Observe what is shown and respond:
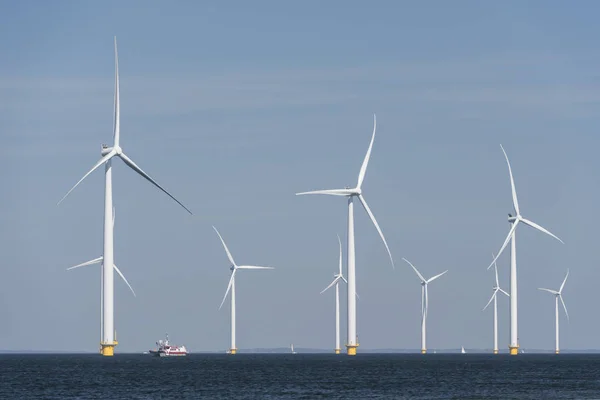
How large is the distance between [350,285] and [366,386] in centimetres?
5823

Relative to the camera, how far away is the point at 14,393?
108125mm

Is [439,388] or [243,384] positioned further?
[243,384]

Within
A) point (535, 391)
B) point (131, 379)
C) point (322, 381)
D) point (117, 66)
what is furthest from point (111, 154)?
point (535, 391)

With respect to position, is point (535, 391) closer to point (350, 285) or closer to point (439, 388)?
point (439, 388)

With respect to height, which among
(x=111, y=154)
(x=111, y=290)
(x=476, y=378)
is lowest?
(x=476, y=378)

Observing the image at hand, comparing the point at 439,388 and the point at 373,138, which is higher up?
the point at 373,138

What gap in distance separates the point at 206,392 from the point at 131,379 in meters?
28.6

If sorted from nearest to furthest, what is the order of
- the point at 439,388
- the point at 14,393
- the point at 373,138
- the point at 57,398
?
the point at 57,398, the point at 14,393, the point at 439,388, the point at 373,138

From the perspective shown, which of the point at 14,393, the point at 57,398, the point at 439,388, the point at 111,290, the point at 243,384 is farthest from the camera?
the point at 111,290

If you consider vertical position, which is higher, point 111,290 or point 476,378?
point 111,290

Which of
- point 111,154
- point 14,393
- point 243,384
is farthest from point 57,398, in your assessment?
point 111,154

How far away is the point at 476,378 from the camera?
148000 mm

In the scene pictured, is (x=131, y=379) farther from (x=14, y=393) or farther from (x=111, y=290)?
(x=14, y=393)

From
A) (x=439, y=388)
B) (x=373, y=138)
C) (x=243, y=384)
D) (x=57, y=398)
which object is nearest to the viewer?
(x=57, y=398)
